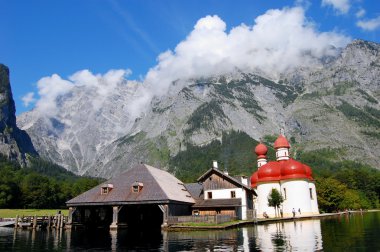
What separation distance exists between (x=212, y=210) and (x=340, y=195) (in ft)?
154

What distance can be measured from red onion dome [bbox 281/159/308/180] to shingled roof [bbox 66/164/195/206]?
25822mm

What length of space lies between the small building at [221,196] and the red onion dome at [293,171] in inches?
526

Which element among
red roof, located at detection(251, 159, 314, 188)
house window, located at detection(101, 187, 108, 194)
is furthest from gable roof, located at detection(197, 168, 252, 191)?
house window, located at detection(101, 187, 108, 194)

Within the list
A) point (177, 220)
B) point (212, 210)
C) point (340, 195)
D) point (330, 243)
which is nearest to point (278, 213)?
point (212, 210)

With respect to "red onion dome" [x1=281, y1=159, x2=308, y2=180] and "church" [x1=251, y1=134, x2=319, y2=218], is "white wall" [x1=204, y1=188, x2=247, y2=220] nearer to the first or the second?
"church" [x1=251, y1=134, x2=319, y2=218]

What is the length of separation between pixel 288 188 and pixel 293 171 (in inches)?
140

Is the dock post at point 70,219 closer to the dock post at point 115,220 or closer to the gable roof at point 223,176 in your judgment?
the dock post at point 115,220

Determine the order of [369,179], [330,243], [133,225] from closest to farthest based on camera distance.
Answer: [330,243] < [133,225] < [369,179]

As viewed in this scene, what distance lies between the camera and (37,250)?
1144 inches

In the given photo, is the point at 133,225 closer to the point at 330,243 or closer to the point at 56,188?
the point at 330,243

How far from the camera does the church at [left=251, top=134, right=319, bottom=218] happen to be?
76.6m

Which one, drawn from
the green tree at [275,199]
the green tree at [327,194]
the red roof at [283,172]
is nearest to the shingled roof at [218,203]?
the green tree at [275,199]

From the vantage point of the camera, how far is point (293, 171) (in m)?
77.7

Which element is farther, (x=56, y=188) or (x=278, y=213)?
(x=56, y=188)
